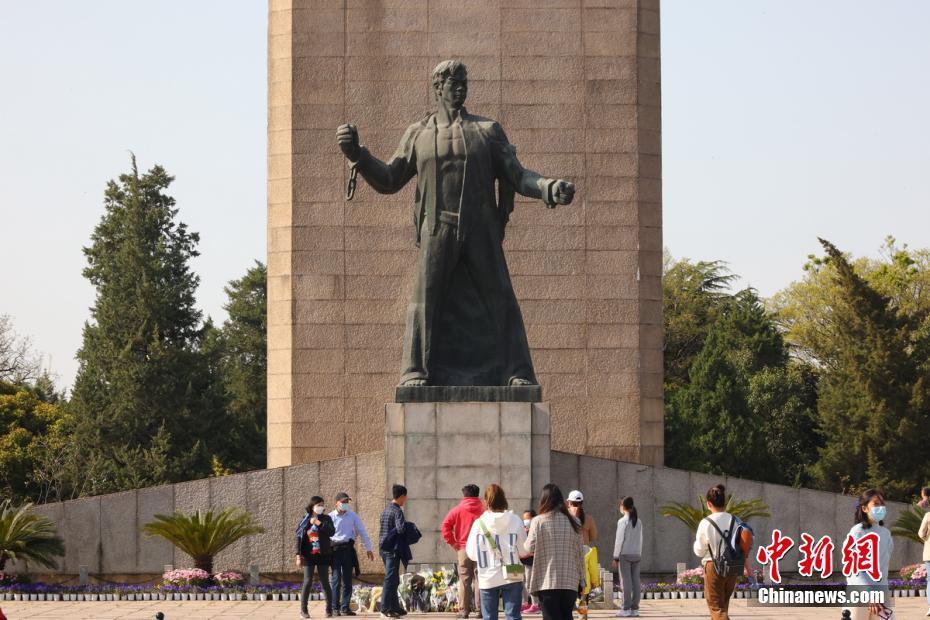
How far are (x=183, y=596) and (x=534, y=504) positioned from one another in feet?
15.8

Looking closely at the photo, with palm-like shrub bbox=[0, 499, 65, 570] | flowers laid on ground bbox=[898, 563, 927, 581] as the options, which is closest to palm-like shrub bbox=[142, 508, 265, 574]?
palm-like shrub bbox=[0, 499, 65, 570]

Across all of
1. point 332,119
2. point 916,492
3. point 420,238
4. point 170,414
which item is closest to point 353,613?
point 420,238

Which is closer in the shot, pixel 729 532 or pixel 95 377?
pixel 729 532

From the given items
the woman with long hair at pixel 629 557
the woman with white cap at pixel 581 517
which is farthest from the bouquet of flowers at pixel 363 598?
the woman with long hair at pixel 629 557

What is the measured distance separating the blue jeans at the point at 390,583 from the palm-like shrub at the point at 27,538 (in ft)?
21.0

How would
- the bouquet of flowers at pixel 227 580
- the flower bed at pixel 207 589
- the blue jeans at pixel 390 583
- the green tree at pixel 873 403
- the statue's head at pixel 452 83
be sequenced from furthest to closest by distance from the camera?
the green tree at pixel 873 403, the bouquet of flowers at pixel 227 580, the flower bed at pixel 207 589, the statue's head at pixel 452 83, the blue jeans at pixel 390 583

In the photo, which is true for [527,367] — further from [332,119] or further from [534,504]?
[332,119]

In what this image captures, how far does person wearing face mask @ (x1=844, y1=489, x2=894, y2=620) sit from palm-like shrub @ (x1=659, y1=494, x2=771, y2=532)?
7702mm

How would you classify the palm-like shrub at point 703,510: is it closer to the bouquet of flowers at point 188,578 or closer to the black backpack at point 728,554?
the bouquet of flowers at point 188,578

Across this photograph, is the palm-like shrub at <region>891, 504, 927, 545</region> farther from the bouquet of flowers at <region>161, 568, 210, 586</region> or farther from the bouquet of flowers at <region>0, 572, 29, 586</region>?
the bouquet of flowers at <region>0, 572, 29, 586</region>

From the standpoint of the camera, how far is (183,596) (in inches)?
866

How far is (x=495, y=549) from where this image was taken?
14.7 meters

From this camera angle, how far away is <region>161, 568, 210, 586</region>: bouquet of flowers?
22219mm

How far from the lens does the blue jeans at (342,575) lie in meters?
19.0
